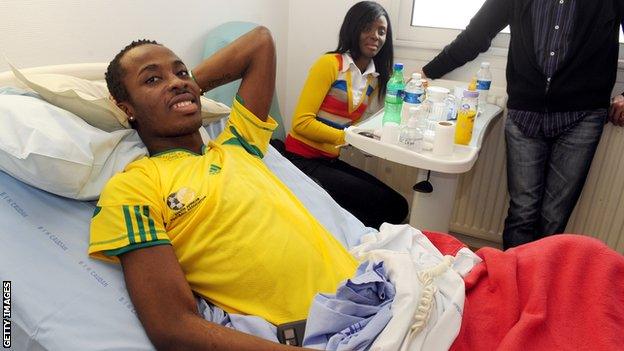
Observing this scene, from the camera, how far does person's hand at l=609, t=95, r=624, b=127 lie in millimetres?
1867

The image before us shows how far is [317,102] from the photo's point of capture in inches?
78.7

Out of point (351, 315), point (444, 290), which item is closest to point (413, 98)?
point (444, 290)

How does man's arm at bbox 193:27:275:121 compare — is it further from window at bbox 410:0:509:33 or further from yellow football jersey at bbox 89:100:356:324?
window at bbox 410:0:509:33

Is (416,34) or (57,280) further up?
(416,34)

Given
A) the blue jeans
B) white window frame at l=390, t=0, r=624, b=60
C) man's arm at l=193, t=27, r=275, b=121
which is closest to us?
man's arm at l=193, t=27, r=275, b=121

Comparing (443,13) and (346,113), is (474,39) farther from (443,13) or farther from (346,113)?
(346,113)

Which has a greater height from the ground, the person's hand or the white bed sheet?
the person's hand

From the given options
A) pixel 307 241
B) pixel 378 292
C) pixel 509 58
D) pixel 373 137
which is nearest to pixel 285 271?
pixel 307 241

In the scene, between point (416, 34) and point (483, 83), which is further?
point (416, 34)

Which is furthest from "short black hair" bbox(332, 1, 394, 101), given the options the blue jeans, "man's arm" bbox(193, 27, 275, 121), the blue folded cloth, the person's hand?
the blue folded cloth

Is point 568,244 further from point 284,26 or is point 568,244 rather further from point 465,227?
point 284,26

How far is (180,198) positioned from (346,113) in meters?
1.19

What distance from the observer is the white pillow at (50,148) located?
2.77ft

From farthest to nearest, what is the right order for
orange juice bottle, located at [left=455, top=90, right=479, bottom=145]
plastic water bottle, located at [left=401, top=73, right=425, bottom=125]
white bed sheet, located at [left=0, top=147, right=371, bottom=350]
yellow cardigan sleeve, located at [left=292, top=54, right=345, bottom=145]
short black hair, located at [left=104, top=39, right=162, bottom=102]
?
yellow cardigan sleeve, located at [left=292, top=54, right=345, bottom=145] < plastic water bottle, located at [left=401, top=73, right=425, bottom=125] < orange juice bottle, located at [left=455, top=90, right=479, bottom=145] < short black hair, located at [left=104, top=39, right=162, bottom=102] < white bed sheet, located at [left=0, top=147, right=371, bottom=350]
